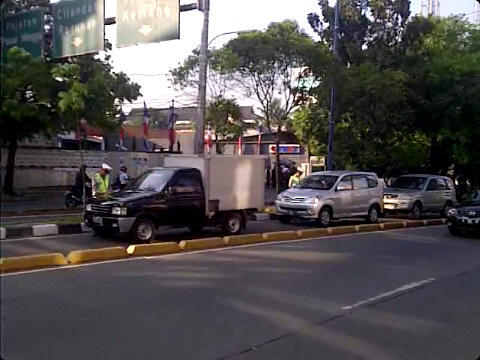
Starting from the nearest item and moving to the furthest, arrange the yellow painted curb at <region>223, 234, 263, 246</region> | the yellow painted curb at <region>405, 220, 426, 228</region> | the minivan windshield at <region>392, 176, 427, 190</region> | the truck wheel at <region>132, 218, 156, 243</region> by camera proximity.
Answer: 1. the truck wheel at <region>132, 218, 156, 243</region>
2. the yellow painted curb at <region>223, 234, 263, 246</region>
3. the yellow painted curb at <region>405, 220, 426, 228</region>
4. the minivan windshield at <region>392, 176, 427, 190</region>

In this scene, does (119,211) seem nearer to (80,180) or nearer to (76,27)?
(80,180)

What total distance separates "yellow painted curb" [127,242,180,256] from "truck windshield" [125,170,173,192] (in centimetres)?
150

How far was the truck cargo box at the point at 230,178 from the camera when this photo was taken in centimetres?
1246

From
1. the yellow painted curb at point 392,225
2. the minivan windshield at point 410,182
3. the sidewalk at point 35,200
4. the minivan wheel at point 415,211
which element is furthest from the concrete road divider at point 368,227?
the sidewalk at point 35,200

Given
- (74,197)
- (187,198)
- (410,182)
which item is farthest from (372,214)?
(74,197)

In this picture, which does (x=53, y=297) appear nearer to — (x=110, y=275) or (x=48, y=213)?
(x=110, y=275)

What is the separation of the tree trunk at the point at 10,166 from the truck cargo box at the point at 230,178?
961cm

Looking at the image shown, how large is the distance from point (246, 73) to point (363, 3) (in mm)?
9570

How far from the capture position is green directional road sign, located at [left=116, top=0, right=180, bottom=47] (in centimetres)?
412

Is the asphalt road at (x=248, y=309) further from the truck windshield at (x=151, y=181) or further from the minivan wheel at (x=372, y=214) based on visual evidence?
the minivan wheel at (x=372, y=214)

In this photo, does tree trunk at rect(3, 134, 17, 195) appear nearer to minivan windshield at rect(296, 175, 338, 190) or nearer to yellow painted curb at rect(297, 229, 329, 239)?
yellow painted curb at rect(297, 229, 329, 239)

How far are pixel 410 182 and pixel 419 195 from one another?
2.39 feet

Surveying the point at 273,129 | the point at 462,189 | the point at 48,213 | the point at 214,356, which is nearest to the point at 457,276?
the point at 214,356

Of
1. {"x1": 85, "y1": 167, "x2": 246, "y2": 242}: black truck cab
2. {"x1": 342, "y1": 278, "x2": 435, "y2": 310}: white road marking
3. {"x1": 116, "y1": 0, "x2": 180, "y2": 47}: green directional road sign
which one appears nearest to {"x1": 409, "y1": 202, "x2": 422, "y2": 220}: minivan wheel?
{"x1": 85, "y1": 167, "x2": 246, "y2": 242}: black truck cab
